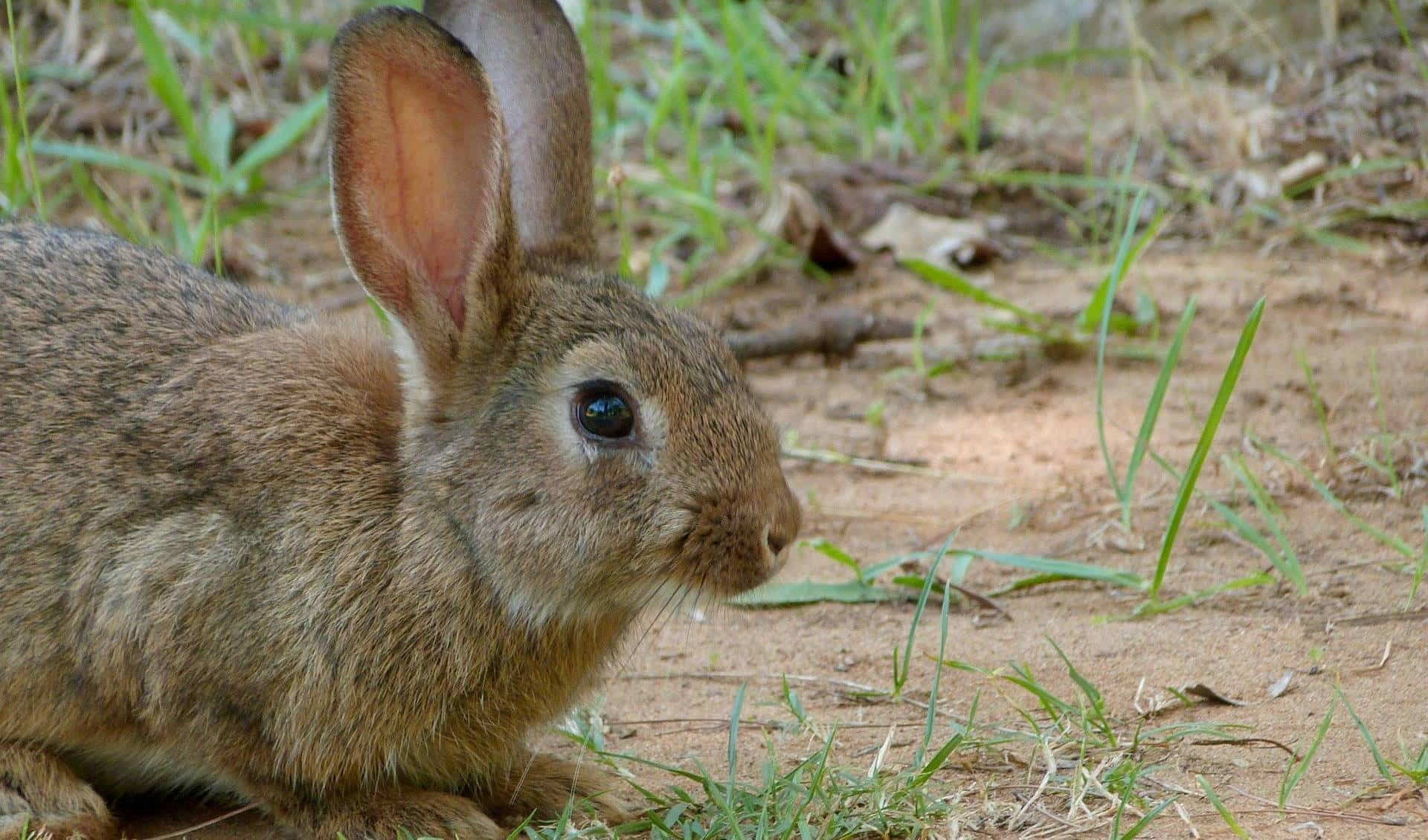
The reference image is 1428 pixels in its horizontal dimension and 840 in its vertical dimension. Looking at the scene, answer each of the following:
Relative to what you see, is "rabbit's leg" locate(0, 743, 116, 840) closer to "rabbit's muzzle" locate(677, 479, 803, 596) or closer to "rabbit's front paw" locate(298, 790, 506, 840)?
"rabbit's front paw" locate(298, 790, 506, 840)

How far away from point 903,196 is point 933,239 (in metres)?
0.35

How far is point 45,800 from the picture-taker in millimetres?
3338

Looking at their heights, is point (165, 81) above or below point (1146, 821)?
above

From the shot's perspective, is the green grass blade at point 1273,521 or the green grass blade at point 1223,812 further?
the green grass blade at point 1273,521

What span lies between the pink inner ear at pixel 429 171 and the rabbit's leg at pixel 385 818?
3.16 ft

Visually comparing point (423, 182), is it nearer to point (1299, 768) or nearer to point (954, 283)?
point (1299, 768)

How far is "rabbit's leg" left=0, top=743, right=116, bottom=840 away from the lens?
3.27m

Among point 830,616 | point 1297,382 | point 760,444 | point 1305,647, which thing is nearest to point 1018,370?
point 1297,382

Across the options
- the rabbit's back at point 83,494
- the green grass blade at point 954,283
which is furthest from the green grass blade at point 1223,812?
the green grass blade at point 954,283

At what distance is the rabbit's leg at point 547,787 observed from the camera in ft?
11.4

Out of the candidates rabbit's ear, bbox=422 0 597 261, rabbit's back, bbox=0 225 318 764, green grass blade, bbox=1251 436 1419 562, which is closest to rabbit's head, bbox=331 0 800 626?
rabbit's ear, bbox=422 0 597 261

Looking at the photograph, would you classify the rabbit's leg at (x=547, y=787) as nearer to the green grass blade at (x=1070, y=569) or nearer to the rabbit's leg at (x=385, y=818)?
the rabbit's leg at (x=385, y=818)

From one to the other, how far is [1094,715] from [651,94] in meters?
4.91

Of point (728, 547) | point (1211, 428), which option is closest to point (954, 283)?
point (1211, 428)
